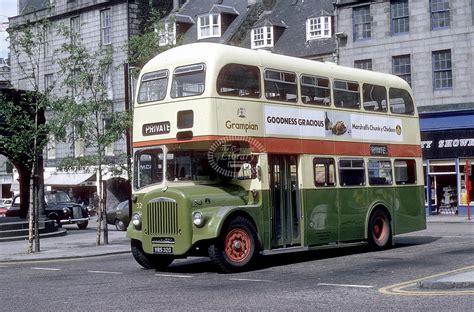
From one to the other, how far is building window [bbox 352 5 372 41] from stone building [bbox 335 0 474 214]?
0.08 meters

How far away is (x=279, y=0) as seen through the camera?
5334cm

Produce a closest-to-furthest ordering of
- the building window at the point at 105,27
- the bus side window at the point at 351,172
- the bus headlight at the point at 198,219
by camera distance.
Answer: the bus headlight at the point at 198,219 < the bus side window at the point at 351,172 < the building window at the point at 105,27

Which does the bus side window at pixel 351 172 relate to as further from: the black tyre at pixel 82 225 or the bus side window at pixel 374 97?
the black tyre at pixel 82 225

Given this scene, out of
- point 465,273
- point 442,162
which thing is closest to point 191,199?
point 465,273

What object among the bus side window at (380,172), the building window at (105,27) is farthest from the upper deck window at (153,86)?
the building window at (105,27)

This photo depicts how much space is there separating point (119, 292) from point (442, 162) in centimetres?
3031

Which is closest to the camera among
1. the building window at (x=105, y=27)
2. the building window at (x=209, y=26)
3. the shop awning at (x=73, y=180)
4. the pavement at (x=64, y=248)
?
the pavement at (x=64, y=248)

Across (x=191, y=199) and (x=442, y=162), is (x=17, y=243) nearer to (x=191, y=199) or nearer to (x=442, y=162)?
(x=191, y=199)

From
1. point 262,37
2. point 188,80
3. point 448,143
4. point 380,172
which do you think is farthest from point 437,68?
point 188,80

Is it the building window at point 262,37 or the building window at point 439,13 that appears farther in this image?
the building window at point 262,37

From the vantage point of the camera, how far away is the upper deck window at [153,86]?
1688cm

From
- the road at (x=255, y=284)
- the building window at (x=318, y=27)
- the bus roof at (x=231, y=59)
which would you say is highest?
the building window at (x=318, y=27)

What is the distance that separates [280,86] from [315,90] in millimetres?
1250

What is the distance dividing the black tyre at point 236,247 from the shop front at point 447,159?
81.8 ft
